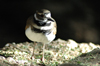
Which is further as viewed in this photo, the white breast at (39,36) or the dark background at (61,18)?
the dark background at (61,18)

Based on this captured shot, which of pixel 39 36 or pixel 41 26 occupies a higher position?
pixel 41 26

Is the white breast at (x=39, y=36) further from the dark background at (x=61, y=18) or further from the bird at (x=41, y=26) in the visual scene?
the dark background at (x=61, y=18)

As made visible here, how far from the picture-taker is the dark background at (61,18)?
5312 millimetres

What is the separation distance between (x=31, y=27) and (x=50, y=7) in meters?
2.57

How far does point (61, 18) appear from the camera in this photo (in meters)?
5.52

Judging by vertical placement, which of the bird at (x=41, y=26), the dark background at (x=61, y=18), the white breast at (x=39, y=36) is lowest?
the dark background at (x=61, y=18)

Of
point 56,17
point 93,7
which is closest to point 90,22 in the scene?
point 93,7

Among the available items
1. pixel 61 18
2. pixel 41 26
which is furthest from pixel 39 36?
pixel 61 18

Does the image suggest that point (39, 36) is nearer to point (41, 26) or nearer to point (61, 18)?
point (41, 26)

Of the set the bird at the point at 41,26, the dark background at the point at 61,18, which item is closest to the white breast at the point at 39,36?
the bird at the point at 41,26

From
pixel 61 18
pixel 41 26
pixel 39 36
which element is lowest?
pixel 61 18

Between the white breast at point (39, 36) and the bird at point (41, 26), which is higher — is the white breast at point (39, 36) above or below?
below

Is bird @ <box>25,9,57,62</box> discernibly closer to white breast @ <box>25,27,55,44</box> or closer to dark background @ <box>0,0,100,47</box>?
white breast @ <box>25,27,55,44</box>

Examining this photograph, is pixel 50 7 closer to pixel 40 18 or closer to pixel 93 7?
pixel 93 7
